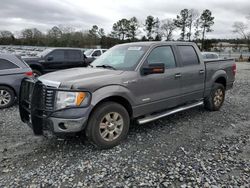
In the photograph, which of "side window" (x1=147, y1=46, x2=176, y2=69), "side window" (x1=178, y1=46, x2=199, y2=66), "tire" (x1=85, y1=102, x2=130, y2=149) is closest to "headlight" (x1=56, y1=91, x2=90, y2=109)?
"tire" (x1=85, y1=102, x2=130, y2=149)

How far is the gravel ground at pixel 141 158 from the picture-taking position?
2.97 metres

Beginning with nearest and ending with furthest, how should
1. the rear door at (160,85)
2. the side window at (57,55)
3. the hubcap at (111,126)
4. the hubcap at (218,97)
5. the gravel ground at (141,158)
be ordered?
1. the gravel ground at (141,158)
2. the hubcap at (111,126)
3. the rear door at (160,85)
4. the hubcap at (218,97)
5. the side window at (57,55)

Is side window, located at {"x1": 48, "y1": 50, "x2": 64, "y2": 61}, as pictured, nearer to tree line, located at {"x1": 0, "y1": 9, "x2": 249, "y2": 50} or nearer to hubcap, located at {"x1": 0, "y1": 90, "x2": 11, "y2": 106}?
hubcap, located at {"x1": 0, "y1": 90, "x2": 11, "y2": 106}

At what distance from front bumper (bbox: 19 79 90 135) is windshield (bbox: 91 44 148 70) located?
1.28 m

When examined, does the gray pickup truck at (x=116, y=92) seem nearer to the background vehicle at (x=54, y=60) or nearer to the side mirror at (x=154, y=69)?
the side mirror at (x=154, y=69)

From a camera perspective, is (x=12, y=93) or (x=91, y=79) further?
(x=12, y=93)

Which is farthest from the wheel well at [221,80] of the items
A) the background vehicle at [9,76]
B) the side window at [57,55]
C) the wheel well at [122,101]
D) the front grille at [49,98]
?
the side window at [57,55]

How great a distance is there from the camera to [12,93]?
21.5 ft

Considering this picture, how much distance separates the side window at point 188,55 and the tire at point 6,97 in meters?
4.88

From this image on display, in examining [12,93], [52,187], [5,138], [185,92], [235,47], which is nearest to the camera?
[52,187]

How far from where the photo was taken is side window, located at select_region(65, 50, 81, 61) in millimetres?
11858

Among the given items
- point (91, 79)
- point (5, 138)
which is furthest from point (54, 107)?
point (5, 138)

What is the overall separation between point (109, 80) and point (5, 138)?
2420 millimetres

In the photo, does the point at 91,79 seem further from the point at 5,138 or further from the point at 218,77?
the point at 218,77
